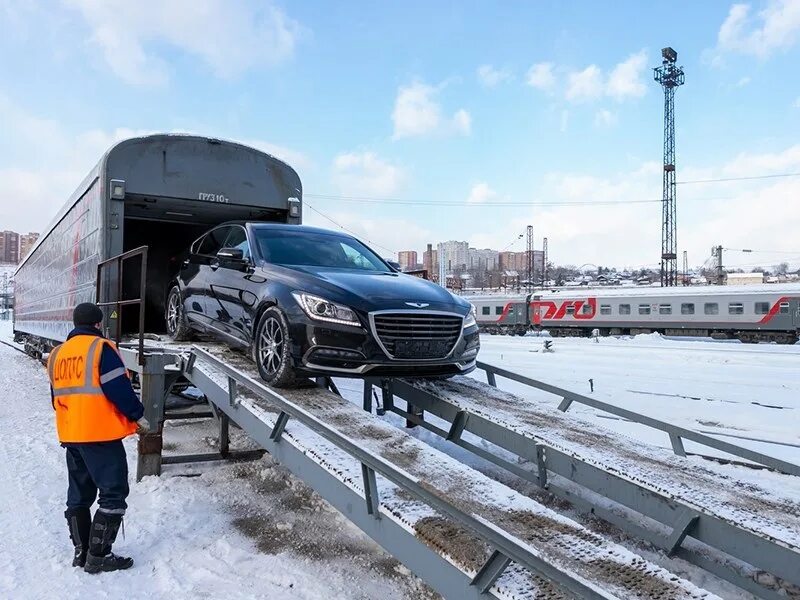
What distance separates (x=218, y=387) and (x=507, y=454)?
10.8 ft

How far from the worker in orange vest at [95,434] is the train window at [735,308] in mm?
32781

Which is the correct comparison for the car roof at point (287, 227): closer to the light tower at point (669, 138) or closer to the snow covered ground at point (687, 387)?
the snow covered ground at point (687, 387)

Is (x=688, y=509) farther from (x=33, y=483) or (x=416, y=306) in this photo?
(x=33, y=483)

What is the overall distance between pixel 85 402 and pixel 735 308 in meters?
33.1

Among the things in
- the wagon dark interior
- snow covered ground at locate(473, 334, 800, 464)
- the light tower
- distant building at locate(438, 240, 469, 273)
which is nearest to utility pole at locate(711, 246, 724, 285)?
the light tower

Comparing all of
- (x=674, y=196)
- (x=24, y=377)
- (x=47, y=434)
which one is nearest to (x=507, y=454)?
(x=47, y=434)

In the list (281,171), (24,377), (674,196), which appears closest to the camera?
(281,171)

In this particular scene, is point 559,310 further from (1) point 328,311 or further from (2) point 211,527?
(2) point 211,527

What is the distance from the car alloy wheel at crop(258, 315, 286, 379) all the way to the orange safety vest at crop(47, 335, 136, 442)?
4.07 feet

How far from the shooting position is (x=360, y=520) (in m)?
3.38

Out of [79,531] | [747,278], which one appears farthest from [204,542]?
[747,278]

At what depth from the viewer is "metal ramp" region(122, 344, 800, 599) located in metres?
2.64

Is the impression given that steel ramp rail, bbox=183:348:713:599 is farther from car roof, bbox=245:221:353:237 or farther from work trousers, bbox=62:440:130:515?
car roof, bbox=245:221:353:237

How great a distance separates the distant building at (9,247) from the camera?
492 feet
